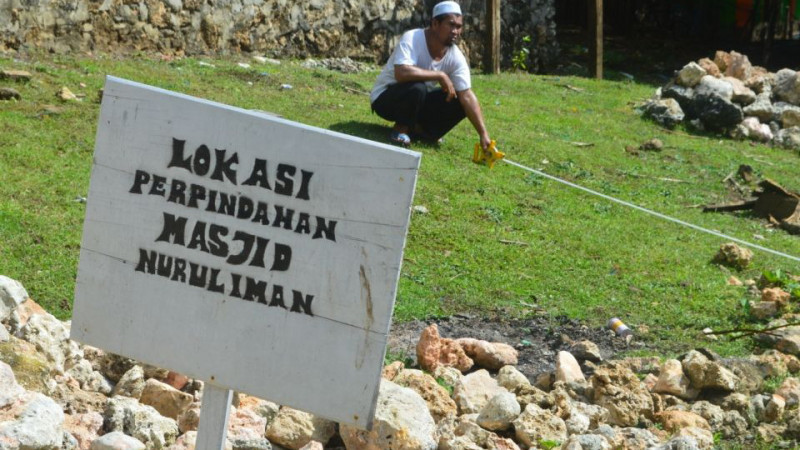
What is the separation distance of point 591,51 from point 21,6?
23.3ft

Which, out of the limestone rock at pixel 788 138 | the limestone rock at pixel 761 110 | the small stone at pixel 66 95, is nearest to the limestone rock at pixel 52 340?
the small stone at pixel 66 95

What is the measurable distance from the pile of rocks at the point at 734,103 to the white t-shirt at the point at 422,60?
3.73 meters

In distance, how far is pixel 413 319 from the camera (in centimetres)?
558

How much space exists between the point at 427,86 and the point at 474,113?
0.56 meters

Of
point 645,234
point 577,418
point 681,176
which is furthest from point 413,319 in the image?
point 681,176

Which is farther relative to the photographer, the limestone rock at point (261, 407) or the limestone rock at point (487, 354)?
the limestone rock at point (487, 354)

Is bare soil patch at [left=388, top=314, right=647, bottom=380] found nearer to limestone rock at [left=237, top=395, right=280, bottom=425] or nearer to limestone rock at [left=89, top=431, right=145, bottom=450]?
limestone rock at [left=237, top=395, right=280, bottom=425]

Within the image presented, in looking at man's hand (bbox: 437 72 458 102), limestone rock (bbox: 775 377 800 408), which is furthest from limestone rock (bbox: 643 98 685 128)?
limestone rock (bbox: 775 377 800 408)

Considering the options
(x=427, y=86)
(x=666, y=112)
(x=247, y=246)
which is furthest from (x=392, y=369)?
(x=666, y=112)

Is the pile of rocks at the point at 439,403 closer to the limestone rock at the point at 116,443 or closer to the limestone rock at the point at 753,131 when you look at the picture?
the limestone rock at the point at 116,443

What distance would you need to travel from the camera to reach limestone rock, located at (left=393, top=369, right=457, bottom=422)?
4203 millimetres

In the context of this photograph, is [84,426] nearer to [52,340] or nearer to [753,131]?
[52,340]

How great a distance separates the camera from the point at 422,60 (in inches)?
327

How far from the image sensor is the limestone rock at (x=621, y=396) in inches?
174
